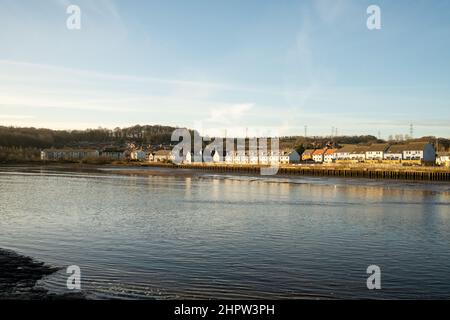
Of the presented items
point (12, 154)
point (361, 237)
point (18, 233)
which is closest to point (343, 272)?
point (361, 237)

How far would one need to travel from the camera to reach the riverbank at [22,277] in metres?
9.26

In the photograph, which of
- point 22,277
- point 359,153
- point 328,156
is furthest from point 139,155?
point 22,277

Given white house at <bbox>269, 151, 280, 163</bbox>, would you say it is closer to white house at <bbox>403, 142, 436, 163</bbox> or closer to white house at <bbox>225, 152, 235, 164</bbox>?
white house at <bbox>225, 152, 235, 164</bbox>

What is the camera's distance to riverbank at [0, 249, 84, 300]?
9.26 meters

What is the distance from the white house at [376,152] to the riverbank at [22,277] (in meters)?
98.5

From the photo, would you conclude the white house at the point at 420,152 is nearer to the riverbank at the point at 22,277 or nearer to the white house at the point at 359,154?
the white house at the point at 359,154

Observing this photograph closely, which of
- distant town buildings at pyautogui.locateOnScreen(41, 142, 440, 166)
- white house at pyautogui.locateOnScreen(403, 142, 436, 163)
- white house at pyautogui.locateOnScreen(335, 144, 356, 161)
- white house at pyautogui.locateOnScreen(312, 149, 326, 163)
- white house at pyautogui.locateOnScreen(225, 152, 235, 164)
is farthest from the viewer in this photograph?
white house at pyautogui.locateOnScreen(225, 152, 235, 164)

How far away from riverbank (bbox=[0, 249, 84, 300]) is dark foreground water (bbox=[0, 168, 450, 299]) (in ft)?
1.25

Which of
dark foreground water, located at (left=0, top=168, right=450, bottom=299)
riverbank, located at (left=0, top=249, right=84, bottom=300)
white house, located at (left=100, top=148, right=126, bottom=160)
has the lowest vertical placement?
dark foreground water, located at (left=0, top=168, right=450, bottom=299)

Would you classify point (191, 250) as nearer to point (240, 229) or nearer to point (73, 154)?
point (240, 229)

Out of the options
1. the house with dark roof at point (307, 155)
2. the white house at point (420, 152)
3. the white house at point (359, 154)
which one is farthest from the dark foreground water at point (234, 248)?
the house with dark roof at point (307, 155)

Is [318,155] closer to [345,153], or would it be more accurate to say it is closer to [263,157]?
[345,153]

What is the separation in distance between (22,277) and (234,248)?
664cm

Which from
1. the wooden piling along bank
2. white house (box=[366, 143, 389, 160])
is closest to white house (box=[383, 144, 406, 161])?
white house (box=[366, 143, 389, 160])
